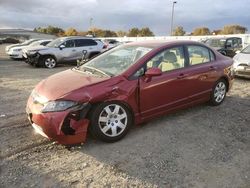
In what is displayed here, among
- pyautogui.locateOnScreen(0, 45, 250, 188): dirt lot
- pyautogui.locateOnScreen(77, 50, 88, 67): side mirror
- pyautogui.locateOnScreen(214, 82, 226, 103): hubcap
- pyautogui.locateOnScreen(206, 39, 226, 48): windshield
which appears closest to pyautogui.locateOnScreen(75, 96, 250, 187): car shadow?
pyautogui.locateOnScreen(0, 45, 250, 188): dirt lot

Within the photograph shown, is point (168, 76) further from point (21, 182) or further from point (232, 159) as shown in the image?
point (21, 182)

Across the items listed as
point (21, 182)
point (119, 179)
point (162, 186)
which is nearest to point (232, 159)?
point (162, 186)

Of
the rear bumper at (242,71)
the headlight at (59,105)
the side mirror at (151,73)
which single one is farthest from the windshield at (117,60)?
the rear bumper at (242,71)

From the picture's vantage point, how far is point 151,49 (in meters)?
5.84

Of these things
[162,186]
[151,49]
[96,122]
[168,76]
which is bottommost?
[162,186]

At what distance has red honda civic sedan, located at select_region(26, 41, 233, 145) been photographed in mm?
4699

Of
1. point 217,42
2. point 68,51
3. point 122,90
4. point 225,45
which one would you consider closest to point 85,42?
point 68,51

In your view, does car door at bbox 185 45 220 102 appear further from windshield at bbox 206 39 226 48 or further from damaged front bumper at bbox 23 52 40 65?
windshield at bbox 206 39 226 48

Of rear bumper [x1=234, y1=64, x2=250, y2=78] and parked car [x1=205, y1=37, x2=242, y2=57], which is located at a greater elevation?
parked car [x1=205, y1=37, x2=242, y2=57]

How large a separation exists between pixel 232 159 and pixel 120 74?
2.18 metres

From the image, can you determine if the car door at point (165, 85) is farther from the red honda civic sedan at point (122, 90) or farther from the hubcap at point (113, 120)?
the hubcap at point (113, 120)

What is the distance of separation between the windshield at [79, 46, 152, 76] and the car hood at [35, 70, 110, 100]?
0.35m

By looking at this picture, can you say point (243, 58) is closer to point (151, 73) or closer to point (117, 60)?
point (117, 60)

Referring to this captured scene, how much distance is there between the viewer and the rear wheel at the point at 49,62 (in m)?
16.5
